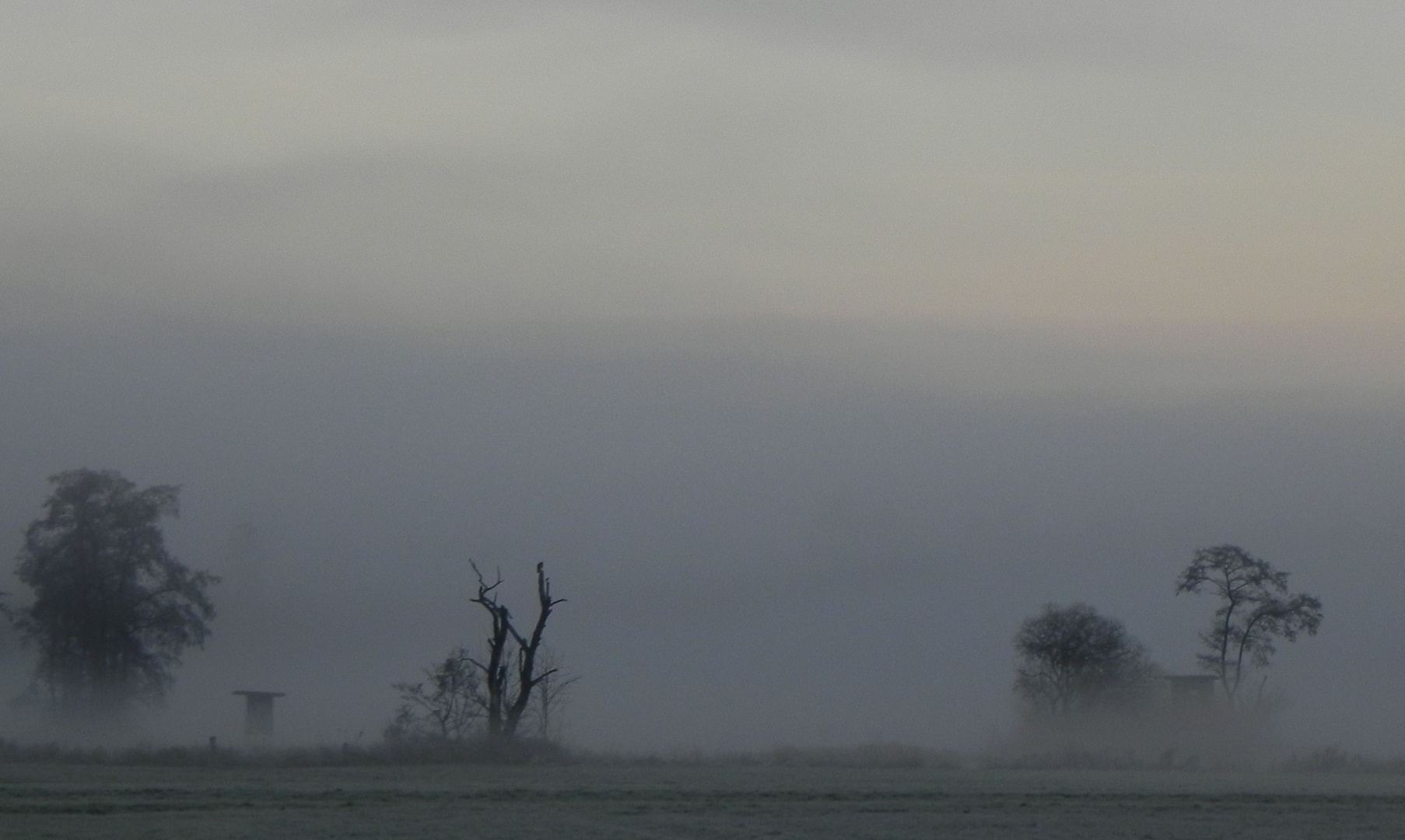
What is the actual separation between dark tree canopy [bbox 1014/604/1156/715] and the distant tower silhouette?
3704 cm

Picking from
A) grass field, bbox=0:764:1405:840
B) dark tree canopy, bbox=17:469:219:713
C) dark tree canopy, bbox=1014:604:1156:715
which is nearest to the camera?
grass field, bbox=0:764:1405:840

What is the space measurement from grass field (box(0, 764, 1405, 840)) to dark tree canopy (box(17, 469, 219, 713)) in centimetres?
2028

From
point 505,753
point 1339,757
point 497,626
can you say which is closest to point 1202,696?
point 1339,757

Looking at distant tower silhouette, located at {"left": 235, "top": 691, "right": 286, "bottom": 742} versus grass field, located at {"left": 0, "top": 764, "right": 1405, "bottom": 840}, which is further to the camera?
distant tower silhouette, located at {"left": 235, "top": 691, "right": 286, "bottom": 742}

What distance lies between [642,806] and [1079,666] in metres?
56.7

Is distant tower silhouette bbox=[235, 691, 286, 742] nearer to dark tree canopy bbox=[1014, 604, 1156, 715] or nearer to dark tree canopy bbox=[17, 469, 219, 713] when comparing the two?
dark tree canopy bbox=[17, 469, 219, 713]

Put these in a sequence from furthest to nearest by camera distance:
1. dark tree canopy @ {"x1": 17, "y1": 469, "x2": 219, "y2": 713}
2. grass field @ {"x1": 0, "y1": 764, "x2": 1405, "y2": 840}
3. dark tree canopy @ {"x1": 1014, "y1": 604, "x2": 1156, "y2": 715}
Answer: dark tree canopy @ {"x1": 1014, "y1": 604, "x2": 1156, "y2": 715}
dark tree canopy @ {"x1": 17, "y1": 469, "x2": 219, "y2": 713}
grass field @ {"x1": 0, "y1": 764, "x2": 1405, "y2": 840}

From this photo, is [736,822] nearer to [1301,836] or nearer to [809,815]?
[809,815]

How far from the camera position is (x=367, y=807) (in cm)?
2683

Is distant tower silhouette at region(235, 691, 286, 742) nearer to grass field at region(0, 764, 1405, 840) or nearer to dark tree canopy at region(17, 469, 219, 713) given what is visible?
dark tree canopy at region(17, 469, 219, 713)

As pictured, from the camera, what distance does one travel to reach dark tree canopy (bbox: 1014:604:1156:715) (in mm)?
79812

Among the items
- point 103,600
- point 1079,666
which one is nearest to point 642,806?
point 103,600

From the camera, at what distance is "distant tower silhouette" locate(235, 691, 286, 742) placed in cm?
6525

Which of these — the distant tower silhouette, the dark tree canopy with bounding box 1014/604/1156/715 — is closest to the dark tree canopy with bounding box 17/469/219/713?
the distant tower silhouette
